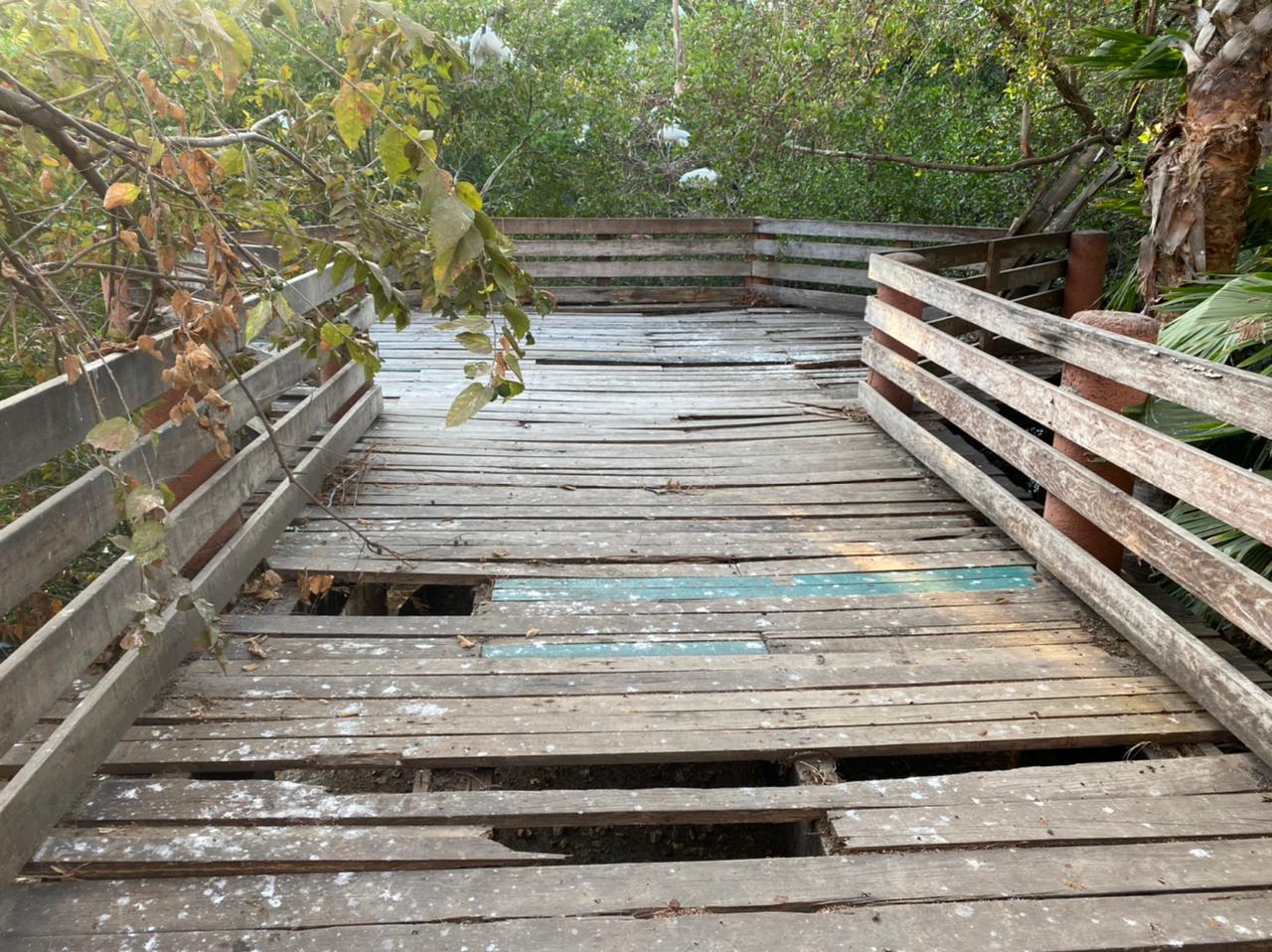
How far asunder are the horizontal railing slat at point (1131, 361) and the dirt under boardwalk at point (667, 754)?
91cm

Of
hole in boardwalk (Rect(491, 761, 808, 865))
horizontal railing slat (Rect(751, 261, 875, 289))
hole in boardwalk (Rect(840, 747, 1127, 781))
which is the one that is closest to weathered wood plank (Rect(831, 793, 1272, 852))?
hole in boardwalk (Rect(840, 747, 1127, 781))

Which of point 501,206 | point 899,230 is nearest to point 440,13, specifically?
point 501,206

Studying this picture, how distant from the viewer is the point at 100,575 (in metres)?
2.94

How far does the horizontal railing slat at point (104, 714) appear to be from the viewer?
2.27 meters

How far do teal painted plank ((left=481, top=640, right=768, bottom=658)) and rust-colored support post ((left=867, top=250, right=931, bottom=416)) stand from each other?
2.68 meters

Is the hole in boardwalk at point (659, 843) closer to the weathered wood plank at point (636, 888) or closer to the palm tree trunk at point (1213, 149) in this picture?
the weathered wood plank at point (636, 888)

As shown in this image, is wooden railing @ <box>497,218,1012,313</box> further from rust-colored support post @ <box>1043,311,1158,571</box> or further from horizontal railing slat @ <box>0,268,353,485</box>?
horizontal railing slat @ <box>0,268,353,485</box>

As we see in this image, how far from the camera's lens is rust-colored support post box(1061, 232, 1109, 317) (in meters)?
6.93

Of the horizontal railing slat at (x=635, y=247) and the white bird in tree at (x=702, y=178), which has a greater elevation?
the white bird in tree at (x=702, y=178)

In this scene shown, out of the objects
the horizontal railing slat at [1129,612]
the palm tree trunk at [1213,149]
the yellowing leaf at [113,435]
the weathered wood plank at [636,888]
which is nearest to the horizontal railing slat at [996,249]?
the palm tree trunk at [1213,149]

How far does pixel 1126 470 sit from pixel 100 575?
11.0 ft

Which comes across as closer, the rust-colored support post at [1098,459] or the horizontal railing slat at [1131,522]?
the horizontal railing slat at [1131,522]

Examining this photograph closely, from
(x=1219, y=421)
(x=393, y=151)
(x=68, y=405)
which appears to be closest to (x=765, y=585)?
(x=1219, y=421)

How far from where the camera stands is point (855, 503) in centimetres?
489
